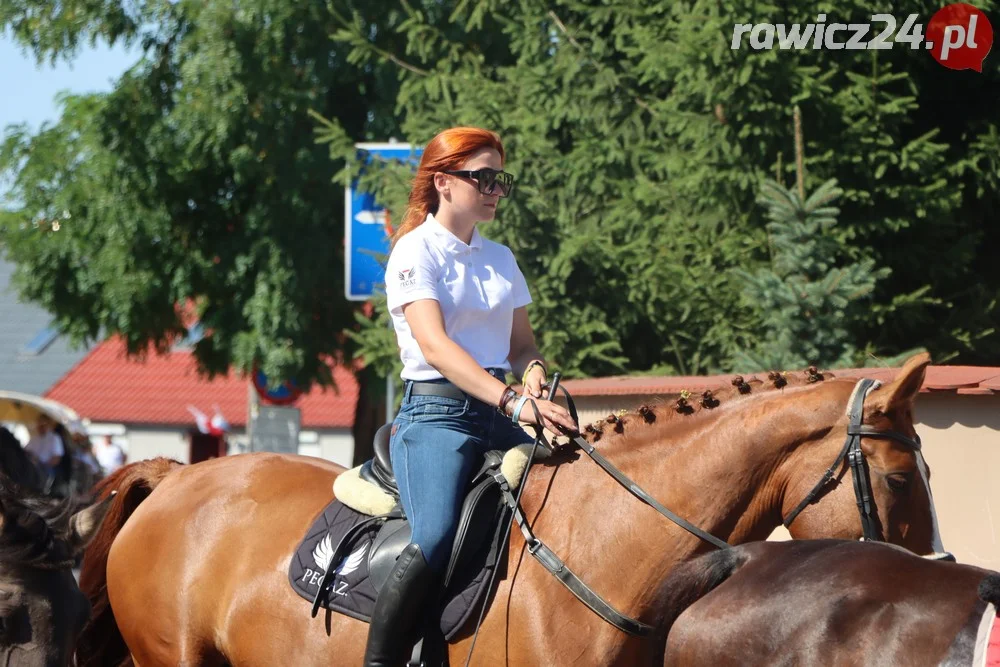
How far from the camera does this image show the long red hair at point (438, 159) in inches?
180

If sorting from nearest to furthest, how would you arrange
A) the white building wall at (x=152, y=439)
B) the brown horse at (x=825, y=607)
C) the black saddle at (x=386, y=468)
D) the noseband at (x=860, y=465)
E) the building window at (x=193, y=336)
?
the brown horse at (x=825, y=607), the noseband at (x=860, y=465), the black saddle at (x=386, y=468), the building window at (x=193, y=336), the white building wall at (x=152, y=439)

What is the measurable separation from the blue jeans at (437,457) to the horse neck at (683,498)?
304 millimetres

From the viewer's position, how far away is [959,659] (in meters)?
3.39

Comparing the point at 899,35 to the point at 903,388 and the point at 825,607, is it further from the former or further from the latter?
the point at 825,607

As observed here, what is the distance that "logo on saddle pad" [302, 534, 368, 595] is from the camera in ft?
15.2

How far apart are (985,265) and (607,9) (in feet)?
14.0

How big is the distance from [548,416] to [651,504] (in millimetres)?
450

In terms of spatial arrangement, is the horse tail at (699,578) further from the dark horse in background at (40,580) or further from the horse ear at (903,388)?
the dark horse in background at (40,580)

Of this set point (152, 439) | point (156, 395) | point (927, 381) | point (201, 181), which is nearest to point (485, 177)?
point (927, 381)

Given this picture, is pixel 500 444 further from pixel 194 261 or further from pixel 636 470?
pixel 194 261

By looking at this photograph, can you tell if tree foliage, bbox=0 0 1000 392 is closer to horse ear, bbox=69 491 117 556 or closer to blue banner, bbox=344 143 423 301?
blue banner, bbox=344 143 423 301

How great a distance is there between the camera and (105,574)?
584 centimetres

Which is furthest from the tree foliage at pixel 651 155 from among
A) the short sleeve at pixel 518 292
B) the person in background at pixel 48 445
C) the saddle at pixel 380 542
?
the saddle at pixel 380 542

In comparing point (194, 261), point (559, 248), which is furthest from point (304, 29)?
point (559, 248)
